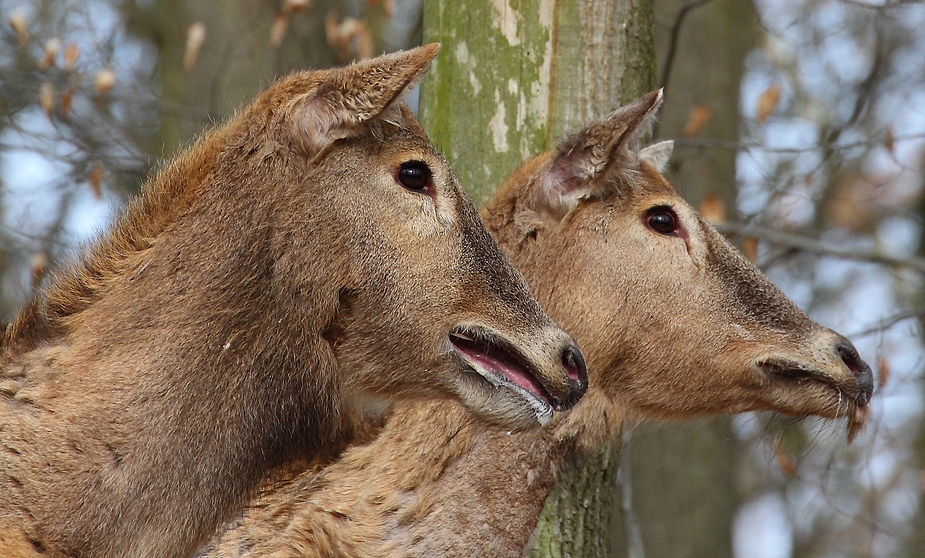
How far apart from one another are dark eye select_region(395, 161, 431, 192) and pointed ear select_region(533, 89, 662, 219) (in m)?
1.41

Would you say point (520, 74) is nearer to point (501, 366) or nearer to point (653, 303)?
point (653, 303)

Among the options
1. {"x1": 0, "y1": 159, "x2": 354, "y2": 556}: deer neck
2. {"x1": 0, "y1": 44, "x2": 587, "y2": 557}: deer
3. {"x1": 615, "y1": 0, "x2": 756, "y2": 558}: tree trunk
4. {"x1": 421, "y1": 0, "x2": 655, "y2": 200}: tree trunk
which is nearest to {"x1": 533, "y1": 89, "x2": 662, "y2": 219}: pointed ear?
{"x1": 421, "y1": 0, "x2": 655, "y2": 200}: tree trunk

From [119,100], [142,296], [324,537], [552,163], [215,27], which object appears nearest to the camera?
[142,296]

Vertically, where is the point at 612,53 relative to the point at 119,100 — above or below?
below

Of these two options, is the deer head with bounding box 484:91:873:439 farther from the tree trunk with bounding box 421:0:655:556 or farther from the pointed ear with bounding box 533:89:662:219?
the tree trunk with bounding box 421:0:655:556

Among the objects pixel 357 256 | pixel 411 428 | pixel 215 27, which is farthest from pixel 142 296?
pixel 215 27

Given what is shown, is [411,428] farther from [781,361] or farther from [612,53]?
[612,53]

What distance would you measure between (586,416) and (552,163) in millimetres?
1247

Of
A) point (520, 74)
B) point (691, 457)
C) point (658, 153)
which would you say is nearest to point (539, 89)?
point (520, 74)

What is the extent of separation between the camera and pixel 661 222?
5703mm

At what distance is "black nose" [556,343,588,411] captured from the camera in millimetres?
4320

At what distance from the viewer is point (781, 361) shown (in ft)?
18.0

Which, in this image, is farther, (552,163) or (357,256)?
(552,163)

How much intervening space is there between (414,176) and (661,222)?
6.01ft
